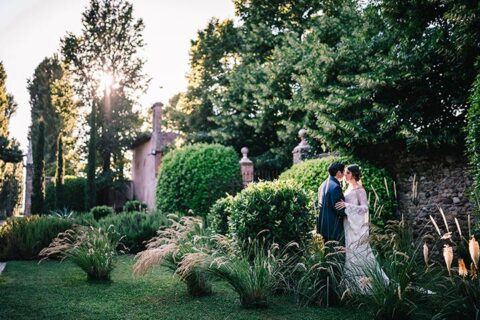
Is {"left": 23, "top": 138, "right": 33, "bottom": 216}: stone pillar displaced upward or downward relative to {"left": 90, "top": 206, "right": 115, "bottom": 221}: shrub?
upward

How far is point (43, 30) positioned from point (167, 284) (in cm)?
578

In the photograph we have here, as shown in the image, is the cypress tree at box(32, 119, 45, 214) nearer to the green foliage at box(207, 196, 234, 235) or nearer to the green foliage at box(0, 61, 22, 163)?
the green foliage at box(0, 61, 22, 163)

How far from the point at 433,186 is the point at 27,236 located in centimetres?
972

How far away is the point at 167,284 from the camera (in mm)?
6336

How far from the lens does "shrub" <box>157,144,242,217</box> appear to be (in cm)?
1384

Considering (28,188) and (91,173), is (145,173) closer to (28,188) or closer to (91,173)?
(91,173)

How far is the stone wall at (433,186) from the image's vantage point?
26.5ft

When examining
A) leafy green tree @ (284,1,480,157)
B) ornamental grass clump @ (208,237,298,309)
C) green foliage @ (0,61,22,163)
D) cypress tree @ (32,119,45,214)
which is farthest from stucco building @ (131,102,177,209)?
ornamental grass clump @ (208,237,298,309)

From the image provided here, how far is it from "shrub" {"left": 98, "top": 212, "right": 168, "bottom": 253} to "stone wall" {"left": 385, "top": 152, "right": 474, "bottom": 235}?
6.37 meters

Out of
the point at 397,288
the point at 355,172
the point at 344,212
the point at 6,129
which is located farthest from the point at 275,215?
the point at 6,129

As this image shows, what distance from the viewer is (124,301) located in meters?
5.27

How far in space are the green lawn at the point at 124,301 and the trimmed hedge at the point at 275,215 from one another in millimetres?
978

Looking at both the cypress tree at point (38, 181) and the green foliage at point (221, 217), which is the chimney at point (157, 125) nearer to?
the cypress tree at point (38, 181)

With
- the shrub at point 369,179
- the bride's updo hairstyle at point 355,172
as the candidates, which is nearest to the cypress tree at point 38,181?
the shrub at point 369,179
